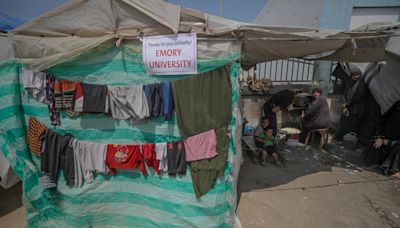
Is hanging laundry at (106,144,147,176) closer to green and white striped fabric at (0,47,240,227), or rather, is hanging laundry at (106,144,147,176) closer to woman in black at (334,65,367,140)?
green and white striped fabric at (0,47,240,227)

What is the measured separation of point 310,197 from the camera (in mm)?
4211

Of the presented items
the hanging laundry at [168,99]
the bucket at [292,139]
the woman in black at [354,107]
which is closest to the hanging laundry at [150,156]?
the hanging laundry at [168,99]

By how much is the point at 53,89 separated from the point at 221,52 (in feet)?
7.25

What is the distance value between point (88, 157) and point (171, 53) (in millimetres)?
1754

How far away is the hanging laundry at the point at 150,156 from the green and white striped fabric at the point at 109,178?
11 cm

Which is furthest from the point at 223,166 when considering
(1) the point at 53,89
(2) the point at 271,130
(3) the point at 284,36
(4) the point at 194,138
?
(2) the point at 271,130

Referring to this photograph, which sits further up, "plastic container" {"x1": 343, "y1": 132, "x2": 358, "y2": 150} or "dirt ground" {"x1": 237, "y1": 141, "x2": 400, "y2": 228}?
"plastic container" {"x1": 343, "y1": 132, "x2": 358, "y2": 150}

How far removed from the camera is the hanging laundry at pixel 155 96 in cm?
271

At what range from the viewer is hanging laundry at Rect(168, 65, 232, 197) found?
2.71 metres

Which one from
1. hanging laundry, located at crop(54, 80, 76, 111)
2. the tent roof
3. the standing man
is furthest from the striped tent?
the standing man

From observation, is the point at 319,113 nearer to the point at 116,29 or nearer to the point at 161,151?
the point at 161,151

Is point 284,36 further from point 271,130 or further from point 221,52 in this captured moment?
point 271,130

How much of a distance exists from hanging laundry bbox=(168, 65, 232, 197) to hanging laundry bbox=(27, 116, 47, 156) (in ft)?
6.32

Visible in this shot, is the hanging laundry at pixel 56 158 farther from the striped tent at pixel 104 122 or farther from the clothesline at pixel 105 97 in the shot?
the clothesline at pixel 105 97
